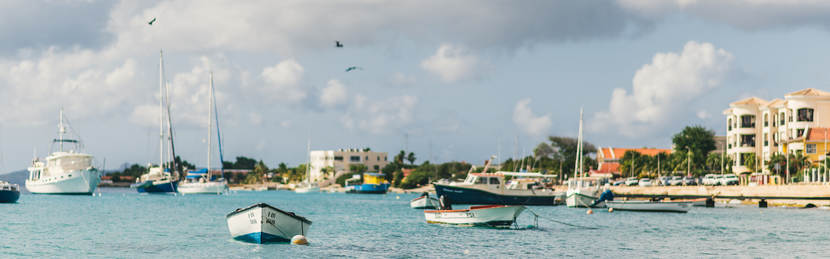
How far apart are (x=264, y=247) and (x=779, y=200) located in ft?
238

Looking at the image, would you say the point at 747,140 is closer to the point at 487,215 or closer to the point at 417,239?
the point at 487,215

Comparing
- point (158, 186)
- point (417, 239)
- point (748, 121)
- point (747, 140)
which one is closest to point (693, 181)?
point (747, 140)

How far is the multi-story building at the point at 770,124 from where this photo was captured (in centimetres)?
11400

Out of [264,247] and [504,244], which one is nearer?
[264,247]

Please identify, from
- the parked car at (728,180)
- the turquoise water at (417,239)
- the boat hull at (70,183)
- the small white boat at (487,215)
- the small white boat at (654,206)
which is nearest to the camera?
the turquoise water at (417,239)

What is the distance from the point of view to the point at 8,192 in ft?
267

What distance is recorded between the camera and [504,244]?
40781mm

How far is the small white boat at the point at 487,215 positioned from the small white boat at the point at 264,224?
45.6ft

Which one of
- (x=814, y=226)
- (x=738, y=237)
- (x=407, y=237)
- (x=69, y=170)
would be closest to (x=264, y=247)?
(x=407, y=237)

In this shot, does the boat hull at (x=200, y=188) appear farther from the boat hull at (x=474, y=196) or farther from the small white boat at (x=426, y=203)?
the boat hull at (x=474, y=196)

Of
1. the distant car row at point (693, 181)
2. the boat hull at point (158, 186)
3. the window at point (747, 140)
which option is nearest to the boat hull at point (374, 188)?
the distant car row at point (693, 181)

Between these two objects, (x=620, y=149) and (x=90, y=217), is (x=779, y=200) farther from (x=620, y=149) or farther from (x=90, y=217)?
(x=620, y=149)

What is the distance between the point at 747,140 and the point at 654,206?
59.8m

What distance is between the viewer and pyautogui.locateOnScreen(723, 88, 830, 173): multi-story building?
114m
